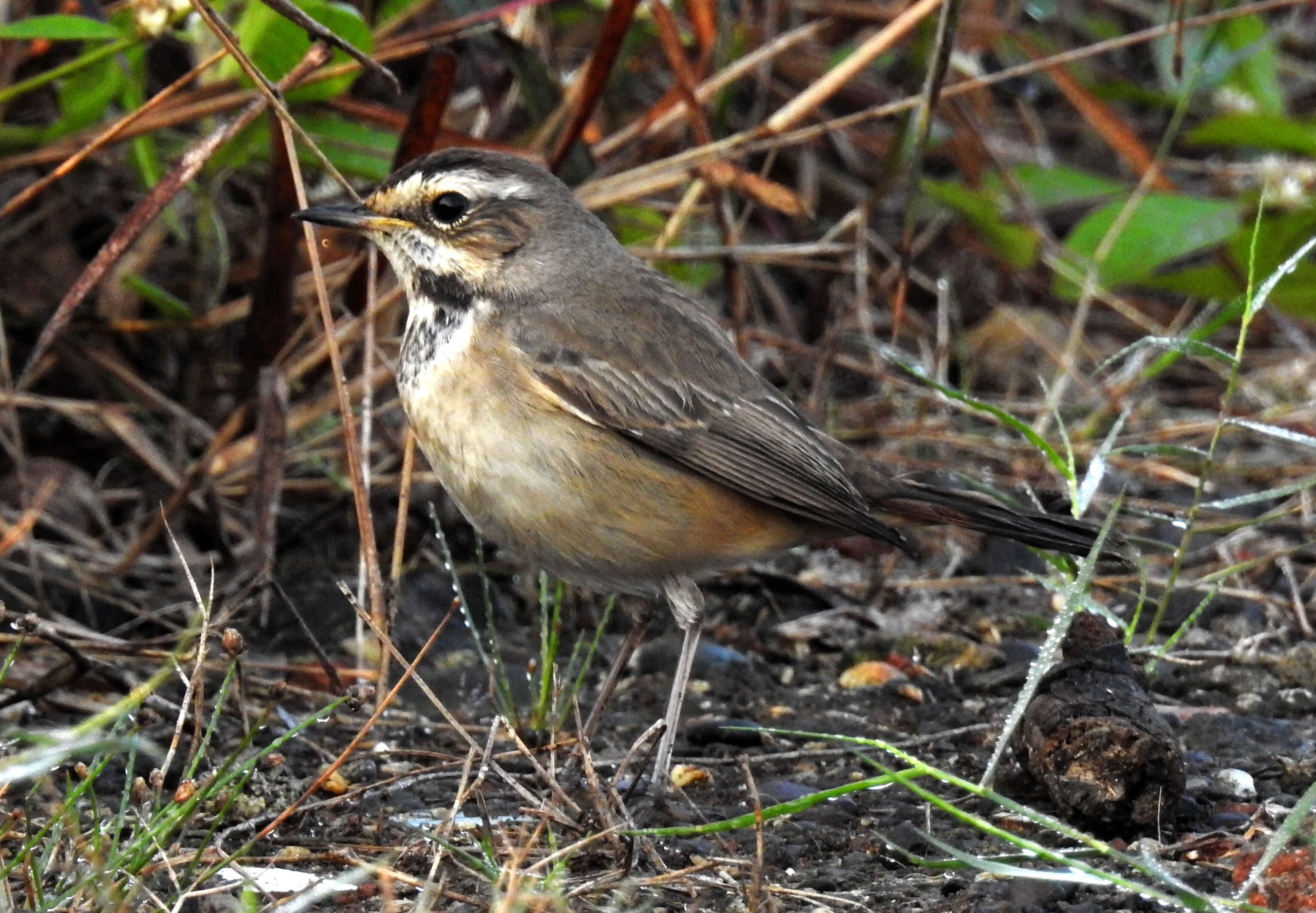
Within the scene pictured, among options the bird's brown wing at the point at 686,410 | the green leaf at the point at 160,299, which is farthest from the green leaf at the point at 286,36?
the bird's brown wing at the point at 686,410

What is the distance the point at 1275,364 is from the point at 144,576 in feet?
18.1

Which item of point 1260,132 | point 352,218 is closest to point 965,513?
point 352,218

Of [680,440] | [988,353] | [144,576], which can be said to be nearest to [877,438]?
[988,353]

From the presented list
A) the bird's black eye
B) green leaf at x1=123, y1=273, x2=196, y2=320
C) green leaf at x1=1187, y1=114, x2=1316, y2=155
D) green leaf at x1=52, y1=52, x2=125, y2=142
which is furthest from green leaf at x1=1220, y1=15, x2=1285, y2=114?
green leaf at x1=52, y1=52, x2=125, y2=142

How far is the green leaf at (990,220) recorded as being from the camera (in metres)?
7.41

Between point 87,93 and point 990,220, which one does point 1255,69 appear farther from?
point 87,93

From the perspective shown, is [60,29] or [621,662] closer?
[60,29]

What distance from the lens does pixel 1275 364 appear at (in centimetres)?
812

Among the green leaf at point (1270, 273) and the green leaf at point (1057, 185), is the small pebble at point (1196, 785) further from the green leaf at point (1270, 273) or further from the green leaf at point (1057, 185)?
the green leaf at point (1057, 185)

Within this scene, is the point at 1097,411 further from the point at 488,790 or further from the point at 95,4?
the point at 95,4

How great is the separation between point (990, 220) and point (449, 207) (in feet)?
11.0

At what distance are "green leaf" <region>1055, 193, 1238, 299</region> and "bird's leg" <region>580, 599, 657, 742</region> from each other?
3.13 metres

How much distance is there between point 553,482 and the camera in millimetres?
4504

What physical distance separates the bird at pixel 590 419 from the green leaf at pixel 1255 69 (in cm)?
409
